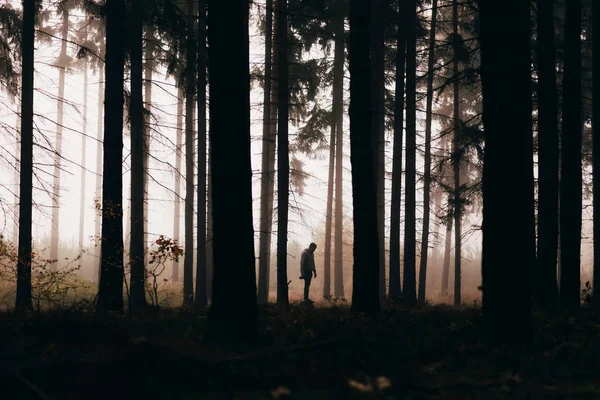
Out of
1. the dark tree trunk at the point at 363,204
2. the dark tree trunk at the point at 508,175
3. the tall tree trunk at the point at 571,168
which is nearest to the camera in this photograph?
the dark tree trunk at the point at 508,175

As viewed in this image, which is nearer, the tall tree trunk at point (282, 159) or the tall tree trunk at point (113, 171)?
the tall tree trunk at point (113, 171)

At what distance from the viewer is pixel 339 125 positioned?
2750 centimetres

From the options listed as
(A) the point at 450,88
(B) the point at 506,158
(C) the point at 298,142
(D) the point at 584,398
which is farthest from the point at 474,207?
(D) the point at 584,398

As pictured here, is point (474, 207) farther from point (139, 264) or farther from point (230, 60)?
point (230, 60)

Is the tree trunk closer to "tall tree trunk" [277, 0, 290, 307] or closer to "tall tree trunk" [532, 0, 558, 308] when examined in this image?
"tall tree trunk" [277, 0, 290, 307]

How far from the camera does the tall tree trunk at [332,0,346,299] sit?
2544cm

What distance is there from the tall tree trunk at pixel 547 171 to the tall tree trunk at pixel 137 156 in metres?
9.72

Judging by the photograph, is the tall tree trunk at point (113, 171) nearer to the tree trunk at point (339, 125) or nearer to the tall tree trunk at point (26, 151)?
the tall tree trunk at point (26, 151)

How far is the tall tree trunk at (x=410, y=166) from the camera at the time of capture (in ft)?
60.6

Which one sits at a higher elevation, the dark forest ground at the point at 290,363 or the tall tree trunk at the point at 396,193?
the tall tree trunk at the point at 396,193

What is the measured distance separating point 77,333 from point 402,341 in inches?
162

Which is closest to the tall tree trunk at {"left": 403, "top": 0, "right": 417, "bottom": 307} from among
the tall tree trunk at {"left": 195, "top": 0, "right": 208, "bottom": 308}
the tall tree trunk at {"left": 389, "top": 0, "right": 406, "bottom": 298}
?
the tall tree trunk at {"left": 389, "top": 0, "right": 406, "bottom": 298}

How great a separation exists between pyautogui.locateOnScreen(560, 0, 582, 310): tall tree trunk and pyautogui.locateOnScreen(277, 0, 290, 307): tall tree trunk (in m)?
6.88

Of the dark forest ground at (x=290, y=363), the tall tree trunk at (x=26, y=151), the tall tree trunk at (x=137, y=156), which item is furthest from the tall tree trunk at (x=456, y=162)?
the tall tree trunk at (x=26, y=151)
